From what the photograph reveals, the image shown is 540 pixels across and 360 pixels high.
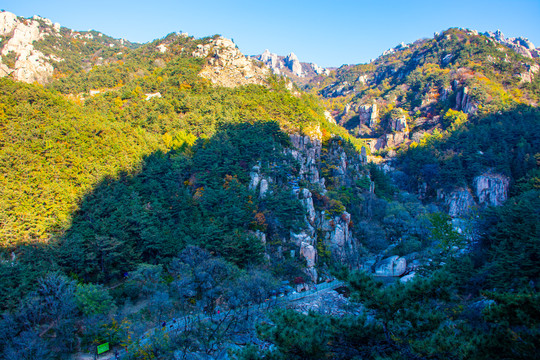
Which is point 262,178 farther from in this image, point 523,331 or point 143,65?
point 143,65

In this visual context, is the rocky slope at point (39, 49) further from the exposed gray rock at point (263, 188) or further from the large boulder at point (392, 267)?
the large boulder at point (392, 267)

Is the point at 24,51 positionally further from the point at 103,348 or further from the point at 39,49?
the point at 103,348

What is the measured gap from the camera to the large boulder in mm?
35312

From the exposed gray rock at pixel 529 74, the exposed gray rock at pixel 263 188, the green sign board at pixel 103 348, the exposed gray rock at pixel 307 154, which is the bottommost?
the green sign board at pixel 103 348

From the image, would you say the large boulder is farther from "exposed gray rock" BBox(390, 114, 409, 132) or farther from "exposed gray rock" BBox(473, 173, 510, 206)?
"exposed gray rock" BBox(390, 114, 409, 132)

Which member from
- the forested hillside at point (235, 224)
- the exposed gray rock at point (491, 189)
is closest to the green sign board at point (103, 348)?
the forested hillside at point (235, 224)

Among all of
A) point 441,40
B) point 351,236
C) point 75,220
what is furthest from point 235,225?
point 441,40

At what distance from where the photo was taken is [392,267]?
35.6 m

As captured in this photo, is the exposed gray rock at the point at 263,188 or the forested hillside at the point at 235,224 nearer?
the forested hillside at the point at 235,224

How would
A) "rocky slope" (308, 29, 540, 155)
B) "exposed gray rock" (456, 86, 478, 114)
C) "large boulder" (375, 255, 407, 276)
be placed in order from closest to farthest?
"large boulder" (375, 255, 407, 276) → "exposed gray rock" (456, 86, 478, 114) → "rocky slope" (308, 29, 540, 155)

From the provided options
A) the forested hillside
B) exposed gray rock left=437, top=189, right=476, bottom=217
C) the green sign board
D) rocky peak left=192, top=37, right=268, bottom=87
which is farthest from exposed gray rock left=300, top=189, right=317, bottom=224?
exposed gray rock left=437, top=189, right=476, bottom=217

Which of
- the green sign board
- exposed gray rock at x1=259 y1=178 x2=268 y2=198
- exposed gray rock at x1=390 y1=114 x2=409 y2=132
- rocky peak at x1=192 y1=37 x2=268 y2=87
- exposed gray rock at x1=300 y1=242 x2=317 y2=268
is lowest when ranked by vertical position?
the green sign board

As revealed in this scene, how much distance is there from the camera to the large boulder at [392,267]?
35.3 meters

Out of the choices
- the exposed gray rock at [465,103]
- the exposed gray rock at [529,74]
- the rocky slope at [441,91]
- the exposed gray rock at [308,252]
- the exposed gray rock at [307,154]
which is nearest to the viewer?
the exposed gray rock at [308,252]
